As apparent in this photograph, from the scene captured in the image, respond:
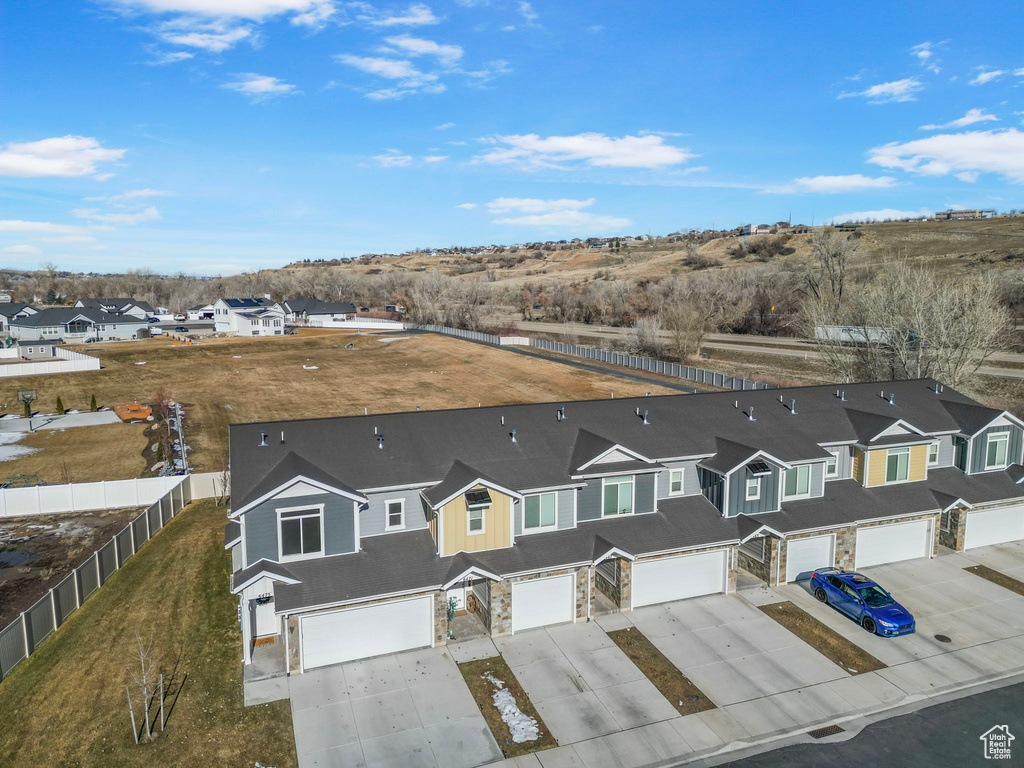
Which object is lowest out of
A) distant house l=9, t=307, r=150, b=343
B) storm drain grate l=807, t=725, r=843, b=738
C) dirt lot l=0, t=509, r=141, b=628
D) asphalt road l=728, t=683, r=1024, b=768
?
storm drain grate l=807, t=725, r=843, b=738

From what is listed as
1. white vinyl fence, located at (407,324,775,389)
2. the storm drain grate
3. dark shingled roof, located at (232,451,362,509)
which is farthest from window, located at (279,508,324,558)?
white vinyl fence, located at (407,324,775,389)

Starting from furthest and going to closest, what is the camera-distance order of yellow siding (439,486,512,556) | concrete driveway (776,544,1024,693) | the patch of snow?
yellow siding (439,486,512,556) < concrete driveway (776,544,1024,693) < the patch of snow

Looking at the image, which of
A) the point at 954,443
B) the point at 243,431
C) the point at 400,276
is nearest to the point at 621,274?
the point at 400,276

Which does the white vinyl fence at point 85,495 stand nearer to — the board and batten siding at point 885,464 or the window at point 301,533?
the window at point 301,533

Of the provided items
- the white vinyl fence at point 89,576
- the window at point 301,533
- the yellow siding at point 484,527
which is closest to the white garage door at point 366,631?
the yellow siding at point 484,527

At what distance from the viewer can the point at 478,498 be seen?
20.6 meters

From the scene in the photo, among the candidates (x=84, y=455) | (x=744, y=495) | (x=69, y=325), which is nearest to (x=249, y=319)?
(x=69, y=325)

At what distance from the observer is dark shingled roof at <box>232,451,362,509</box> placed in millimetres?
19234

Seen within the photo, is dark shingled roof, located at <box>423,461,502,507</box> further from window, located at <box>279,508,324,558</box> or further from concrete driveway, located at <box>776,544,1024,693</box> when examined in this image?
concrete driveway, located at <box>776,544,1024,693</box>

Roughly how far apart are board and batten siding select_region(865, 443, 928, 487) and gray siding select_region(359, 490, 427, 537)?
1954cm

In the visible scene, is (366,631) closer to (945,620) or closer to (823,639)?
Result: (823,639)

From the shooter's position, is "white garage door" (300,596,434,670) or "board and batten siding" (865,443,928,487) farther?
"board and batten siding" (865,443,928,487)

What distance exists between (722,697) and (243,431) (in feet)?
61.4

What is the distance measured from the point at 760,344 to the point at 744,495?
6772 cm
